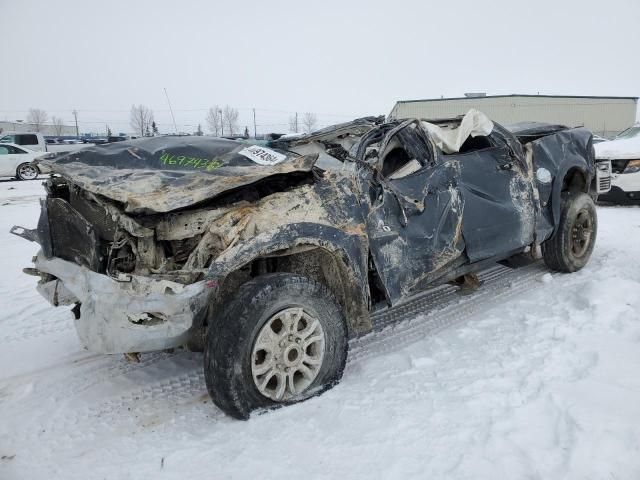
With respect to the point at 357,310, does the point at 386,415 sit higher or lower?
lower

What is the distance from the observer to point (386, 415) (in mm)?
2711

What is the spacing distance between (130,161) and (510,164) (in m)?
3.32

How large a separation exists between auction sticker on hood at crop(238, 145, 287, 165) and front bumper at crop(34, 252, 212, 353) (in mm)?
1026

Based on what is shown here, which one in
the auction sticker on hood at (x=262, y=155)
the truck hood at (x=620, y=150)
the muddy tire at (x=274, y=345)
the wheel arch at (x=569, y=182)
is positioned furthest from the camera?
the truck hood at (x=620, y=150)

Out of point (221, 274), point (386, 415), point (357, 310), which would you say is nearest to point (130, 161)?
point (221, 274)

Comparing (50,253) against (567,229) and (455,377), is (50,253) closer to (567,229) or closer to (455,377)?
(455,377)

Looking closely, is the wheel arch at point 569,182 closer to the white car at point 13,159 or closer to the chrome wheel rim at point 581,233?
the chrome wheel rim at point 581,233

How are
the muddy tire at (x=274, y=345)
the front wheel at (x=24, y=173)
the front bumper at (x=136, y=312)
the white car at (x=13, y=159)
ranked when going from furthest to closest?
the front wheel at (x=24, y=173) < the white car at (x=13, y=159) < the muddy tire at (x=274, y=345) < the front bumper at (x=136, y=312)

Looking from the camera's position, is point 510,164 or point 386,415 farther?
point 510,164

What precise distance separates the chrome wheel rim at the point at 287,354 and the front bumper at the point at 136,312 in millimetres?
436

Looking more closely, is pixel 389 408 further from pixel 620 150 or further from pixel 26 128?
pixel 26 128

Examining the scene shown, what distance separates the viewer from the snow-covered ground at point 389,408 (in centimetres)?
233

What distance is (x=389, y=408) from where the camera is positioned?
109 inches

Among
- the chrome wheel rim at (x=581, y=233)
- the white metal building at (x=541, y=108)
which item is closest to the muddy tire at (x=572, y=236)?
the chrome wheel rim at (x=581, y=233)
